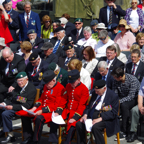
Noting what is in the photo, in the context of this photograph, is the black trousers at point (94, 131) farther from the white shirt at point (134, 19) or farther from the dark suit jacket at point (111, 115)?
the white shirt at point (134, 19)

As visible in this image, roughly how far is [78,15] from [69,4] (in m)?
0.57

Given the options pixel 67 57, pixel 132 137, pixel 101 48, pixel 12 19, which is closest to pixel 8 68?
pixel 67 57

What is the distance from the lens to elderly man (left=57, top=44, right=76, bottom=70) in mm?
7387

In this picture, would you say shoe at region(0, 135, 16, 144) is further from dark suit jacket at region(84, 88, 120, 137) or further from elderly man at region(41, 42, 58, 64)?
elderly man at region(41, 42, 58, 64)

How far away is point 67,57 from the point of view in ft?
24.9

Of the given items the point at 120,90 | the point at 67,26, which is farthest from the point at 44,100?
the point at 67,26

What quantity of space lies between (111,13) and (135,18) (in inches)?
30.0

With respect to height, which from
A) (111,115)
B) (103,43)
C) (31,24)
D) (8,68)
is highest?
(31,24)

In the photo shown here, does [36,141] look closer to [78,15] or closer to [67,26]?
[67,26]

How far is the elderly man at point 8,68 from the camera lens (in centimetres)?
707

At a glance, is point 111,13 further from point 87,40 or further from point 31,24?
point 31,24

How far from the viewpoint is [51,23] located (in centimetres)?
988

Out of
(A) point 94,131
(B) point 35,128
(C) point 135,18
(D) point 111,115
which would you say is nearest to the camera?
(A) point 94,131

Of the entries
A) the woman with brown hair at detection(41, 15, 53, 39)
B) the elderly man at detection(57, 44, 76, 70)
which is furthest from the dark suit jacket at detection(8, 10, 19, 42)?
the elderly man at detection(57, 44, 76, 70)
